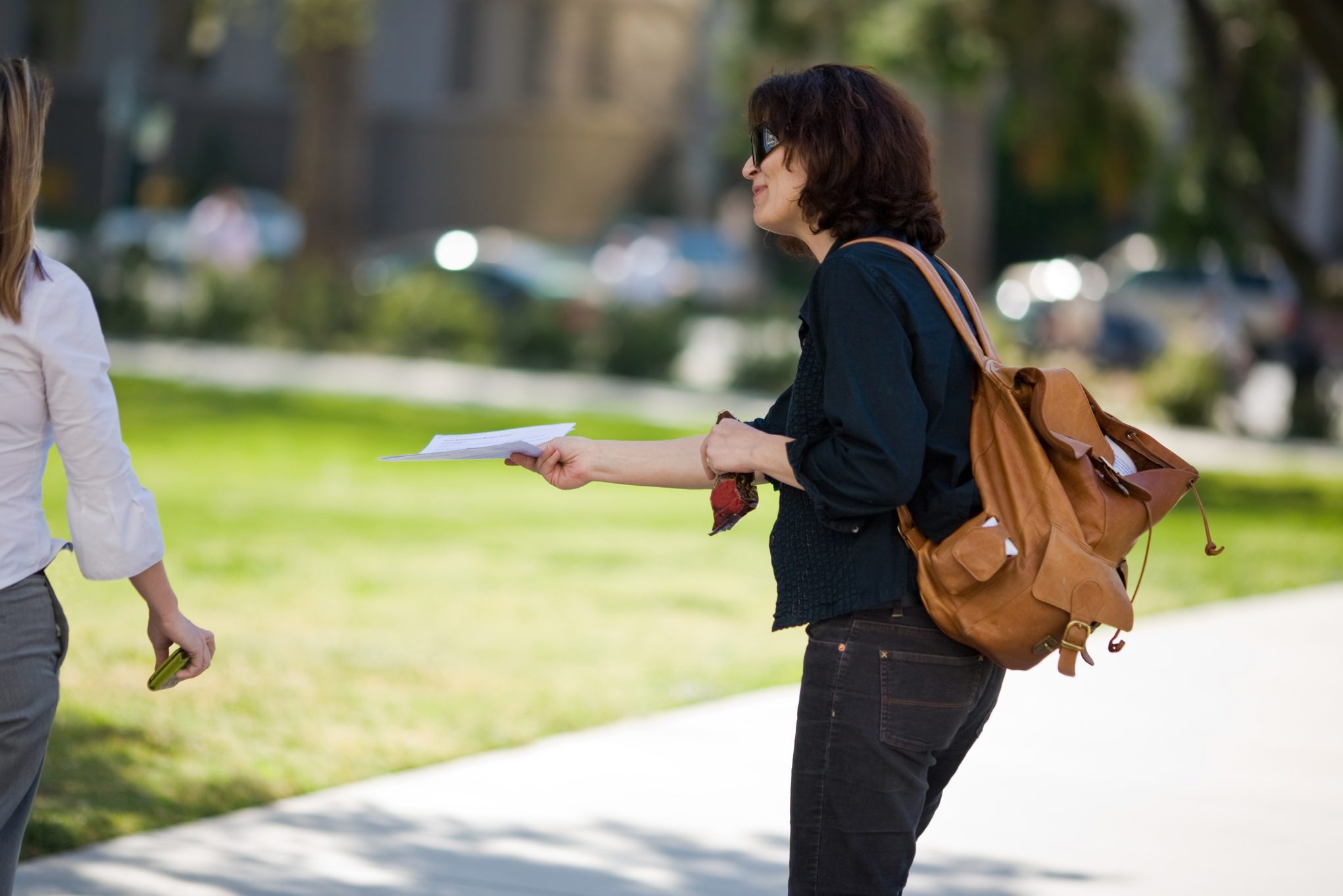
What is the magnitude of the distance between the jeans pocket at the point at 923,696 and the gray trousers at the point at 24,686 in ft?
4.37

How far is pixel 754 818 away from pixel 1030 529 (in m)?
2.56

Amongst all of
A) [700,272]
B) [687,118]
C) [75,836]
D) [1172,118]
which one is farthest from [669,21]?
[75,836]

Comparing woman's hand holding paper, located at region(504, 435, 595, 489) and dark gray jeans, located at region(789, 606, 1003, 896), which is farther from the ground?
woman's hand holding paper, located at region(504, 435, 595, 489)

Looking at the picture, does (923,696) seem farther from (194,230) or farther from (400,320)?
(194,230)

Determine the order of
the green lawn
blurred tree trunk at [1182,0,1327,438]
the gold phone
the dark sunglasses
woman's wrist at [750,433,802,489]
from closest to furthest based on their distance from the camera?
woman's wrist at [750,433,802,489] → the dark sunglasses → the gold phone → the green lawn → blurred tree trunk at [1182,0,1327,438]

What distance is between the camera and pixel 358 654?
7.09 meters

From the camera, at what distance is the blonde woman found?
263 centimetres

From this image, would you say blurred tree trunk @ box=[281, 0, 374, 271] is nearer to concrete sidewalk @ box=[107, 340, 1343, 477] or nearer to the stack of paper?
concrete sidewalk @ box=[107, 340, 1343, 477]

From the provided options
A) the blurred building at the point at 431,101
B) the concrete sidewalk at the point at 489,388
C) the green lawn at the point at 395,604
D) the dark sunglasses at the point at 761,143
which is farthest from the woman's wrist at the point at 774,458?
the blurred building at the point at 431,101

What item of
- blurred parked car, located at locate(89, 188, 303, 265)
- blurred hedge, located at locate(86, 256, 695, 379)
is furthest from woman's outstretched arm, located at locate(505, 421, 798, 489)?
blurred parked car, located at locate(89, 188, 303, 265)

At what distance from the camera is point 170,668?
Answer: 3.04 m

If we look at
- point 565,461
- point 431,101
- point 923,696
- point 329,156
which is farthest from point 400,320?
point 431,101

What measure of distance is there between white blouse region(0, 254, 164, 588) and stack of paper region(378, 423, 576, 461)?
0.44 m

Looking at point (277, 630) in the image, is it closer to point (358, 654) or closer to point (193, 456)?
point (358, 654)
